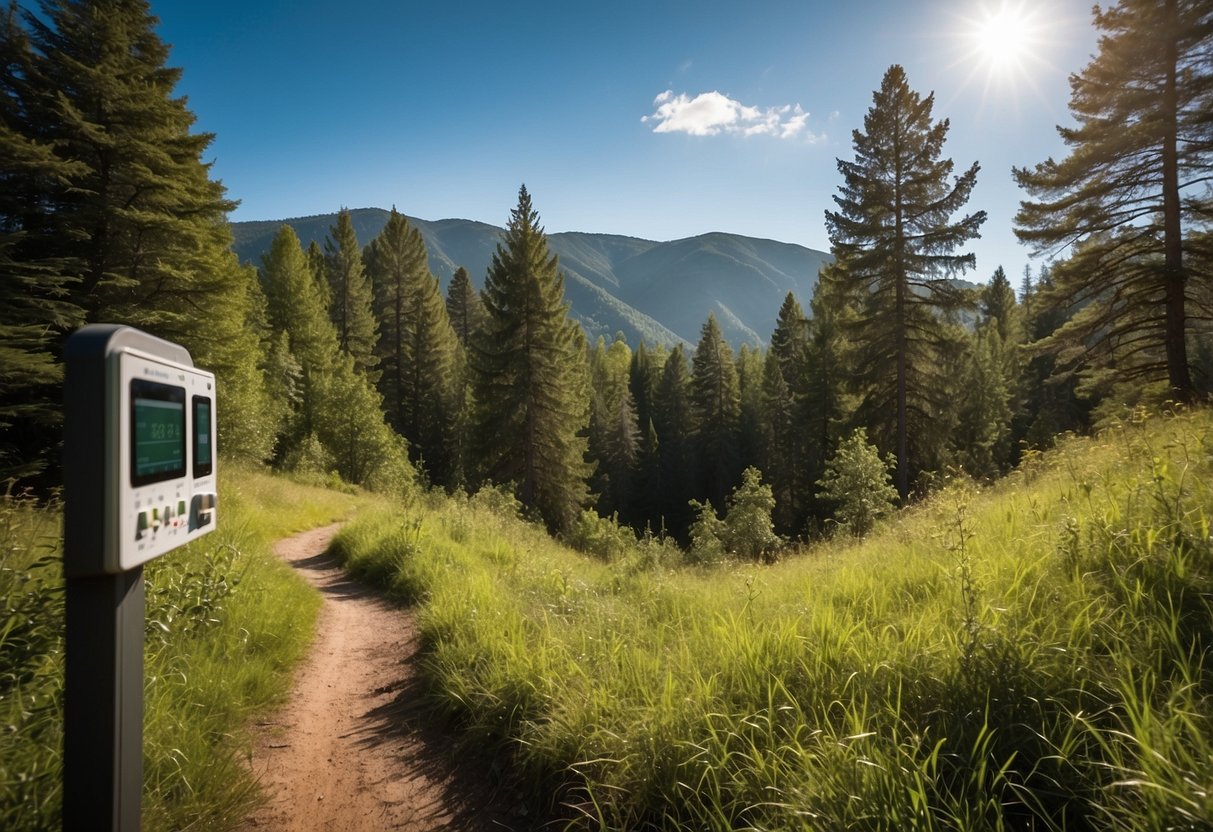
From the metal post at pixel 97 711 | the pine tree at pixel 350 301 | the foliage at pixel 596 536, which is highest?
the pine tree at pixel 350 301

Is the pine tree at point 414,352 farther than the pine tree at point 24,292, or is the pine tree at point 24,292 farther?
the pine tree at point 414,352

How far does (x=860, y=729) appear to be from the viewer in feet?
7.20

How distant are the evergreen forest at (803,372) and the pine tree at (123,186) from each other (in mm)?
72

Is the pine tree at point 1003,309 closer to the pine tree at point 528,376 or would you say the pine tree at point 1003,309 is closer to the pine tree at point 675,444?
the pine tree at point 675,444

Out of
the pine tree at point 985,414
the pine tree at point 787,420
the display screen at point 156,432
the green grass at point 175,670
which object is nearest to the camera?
the display screen at point 156,432

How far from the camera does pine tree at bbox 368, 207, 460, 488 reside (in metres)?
40.8

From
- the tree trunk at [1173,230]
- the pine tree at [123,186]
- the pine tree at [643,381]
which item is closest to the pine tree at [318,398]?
the pine tree at [123,186]

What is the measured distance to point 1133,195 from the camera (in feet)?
38.4

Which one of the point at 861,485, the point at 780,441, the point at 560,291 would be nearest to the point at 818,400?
the point at 780,441

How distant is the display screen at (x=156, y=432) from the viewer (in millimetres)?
1824

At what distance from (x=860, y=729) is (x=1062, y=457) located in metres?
5.41

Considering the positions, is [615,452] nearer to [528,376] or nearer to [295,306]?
[528,376]

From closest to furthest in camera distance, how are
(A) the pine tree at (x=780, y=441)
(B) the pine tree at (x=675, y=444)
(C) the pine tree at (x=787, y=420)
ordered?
(C) the pine tree at (x=787, y=420)
(A) the pine tree at (x=780, y=441)
(B) the pine tree at (x=675, y=444)

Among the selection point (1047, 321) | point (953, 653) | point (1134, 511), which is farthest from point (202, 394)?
point (1047, 321)
